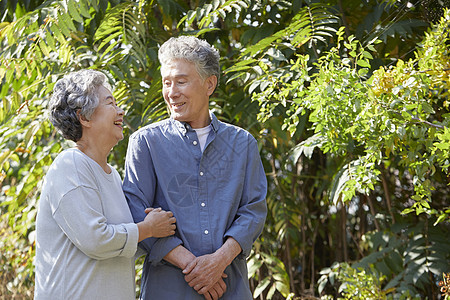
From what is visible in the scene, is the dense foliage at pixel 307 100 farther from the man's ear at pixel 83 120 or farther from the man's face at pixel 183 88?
the man's ear at pixel 83 120

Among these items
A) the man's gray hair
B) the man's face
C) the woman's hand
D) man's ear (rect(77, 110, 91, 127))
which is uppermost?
the man's gray hair

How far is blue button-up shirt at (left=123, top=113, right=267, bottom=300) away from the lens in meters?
2.00

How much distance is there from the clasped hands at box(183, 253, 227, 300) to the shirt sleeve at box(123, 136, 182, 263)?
94 millimetres

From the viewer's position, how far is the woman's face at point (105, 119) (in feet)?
6.29

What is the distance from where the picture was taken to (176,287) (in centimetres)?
199

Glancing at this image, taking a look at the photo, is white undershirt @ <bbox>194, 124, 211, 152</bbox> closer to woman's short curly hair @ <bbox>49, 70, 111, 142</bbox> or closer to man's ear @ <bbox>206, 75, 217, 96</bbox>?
man's ear @ <bbox>206, 75, 217, 96</bbox>

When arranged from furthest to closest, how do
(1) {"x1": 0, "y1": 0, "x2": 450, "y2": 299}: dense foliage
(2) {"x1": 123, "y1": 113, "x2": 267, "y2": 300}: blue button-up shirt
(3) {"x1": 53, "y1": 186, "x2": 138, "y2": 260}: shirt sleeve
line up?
(1) {"x1": 0, "y1": 0, "x2": 450, "y2": 299}: dense foliage → (2) {"x1": 123, "y1": 113, "x2": 267, "y2": 300}: blue button-up shirt → (3) {"x1": 53, "y1": 186, "x2": 138, "y2": 260}: shirt sleeve

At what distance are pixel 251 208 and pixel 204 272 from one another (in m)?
0.30

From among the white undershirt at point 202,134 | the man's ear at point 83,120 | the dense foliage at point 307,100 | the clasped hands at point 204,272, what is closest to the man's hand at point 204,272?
the clasped hands at point 204,272

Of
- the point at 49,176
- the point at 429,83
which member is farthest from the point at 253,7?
the point at 49,176

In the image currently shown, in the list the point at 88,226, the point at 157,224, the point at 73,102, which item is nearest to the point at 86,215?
the point at 88,226

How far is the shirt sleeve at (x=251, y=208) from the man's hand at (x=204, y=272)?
0.11 meters

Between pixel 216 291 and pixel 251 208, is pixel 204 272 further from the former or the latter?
pixel 251 208

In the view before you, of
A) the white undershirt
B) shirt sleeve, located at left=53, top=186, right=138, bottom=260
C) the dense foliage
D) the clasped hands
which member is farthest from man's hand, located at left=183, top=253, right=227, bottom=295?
the dense foliage
